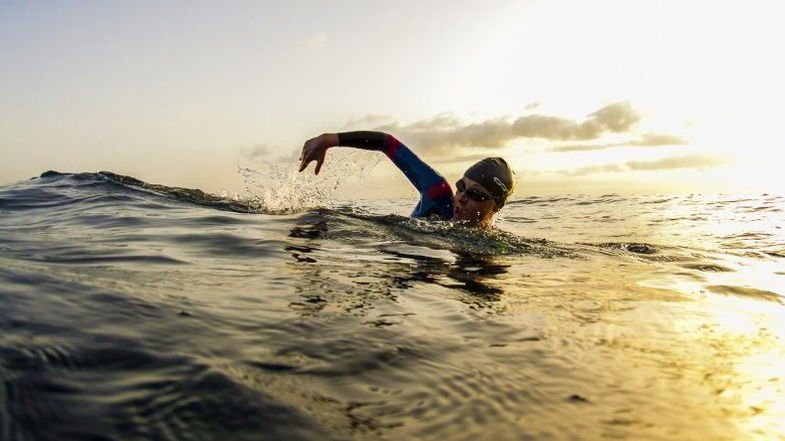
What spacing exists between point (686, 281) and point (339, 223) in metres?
3.97

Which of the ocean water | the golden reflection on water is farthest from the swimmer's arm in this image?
the golden reflection on water

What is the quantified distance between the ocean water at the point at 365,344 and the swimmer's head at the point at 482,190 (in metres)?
1.48

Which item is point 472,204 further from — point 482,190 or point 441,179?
point 441,179

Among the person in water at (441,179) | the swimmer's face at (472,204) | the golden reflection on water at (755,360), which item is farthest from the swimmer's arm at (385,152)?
the golden reflection on water at (755,360)

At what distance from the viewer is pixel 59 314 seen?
8.19 ft

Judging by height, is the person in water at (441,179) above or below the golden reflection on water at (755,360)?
above

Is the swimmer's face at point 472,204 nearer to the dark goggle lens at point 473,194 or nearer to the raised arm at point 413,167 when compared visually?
the dark goggle lens at point 473,194

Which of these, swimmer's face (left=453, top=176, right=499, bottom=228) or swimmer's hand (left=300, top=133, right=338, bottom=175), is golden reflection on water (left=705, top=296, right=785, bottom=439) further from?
swimmer's hand (left=300, top=133, right=338, bottom=175)

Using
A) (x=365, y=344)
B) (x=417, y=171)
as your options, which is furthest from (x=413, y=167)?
(x=365, y=344)

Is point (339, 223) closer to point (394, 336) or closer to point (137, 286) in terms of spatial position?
point (137, 286)

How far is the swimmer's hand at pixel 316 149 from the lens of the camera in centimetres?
661

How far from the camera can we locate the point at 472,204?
6.83m

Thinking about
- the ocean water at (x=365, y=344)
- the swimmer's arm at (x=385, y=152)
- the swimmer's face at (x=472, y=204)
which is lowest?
the ocean water at (x=365, y=344)

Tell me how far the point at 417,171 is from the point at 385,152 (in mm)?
538
